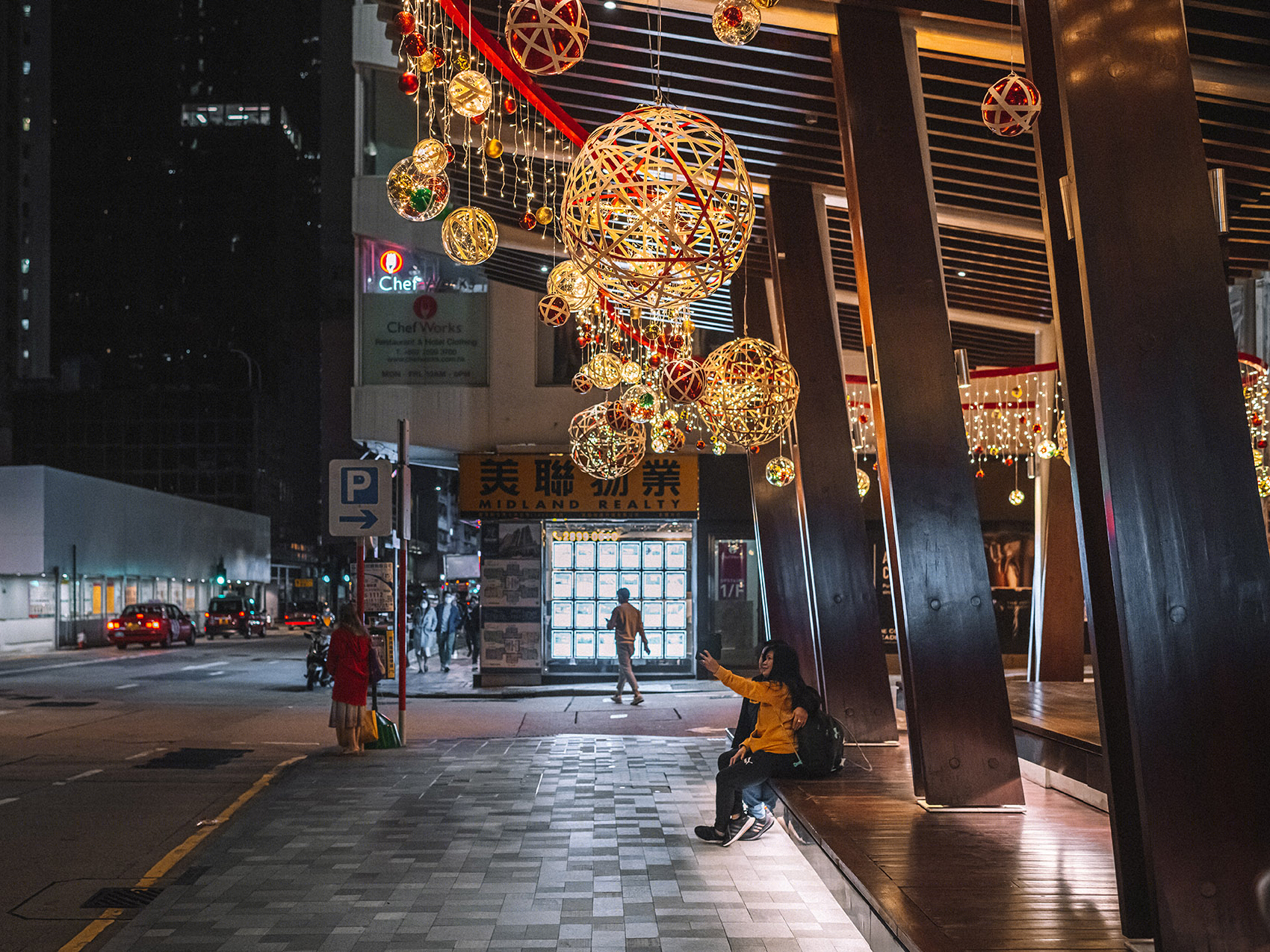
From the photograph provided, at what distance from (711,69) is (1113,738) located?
772 cm

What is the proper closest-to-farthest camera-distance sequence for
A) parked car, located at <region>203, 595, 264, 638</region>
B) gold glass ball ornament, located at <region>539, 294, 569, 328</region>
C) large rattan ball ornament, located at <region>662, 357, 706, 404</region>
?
gold glass ball ornament, located at <region>539, 294, 569, 328</region>
large rattan ball ornament, located at <region>662, 357, 706, 404</region>
parked car, located at <region>203, 595, 264, 638</region>

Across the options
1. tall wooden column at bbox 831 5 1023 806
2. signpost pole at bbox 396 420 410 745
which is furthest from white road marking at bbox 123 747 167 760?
tall wooden column at bbox 831 5 1023 806

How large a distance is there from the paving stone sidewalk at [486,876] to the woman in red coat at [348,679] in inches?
64.6

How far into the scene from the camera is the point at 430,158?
7773mm

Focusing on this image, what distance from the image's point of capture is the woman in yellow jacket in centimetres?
829

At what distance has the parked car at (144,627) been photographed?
3922 cm

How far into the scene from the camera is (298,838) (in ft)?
27.4

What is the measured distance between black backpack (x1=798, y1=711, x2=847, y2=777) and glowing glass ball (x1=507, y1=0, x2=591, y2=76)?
515cm

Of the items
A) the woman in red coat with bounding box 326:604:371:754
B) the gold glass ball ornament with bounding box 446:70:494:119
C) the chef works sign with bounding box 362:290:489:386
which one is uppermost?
the chef works sign with bounding box 362:290:489:386

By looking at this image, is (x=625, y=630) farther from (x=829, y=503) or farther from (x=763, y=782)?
(x=763, y=782)

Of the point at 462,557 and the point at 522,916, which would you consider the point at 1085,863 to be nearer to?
the point at 522,916

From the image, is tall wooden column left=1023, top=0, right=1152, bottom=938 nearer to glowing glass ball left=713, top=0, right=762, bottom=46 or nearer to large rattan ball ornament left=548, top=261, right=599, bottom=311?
glowing glass ball left=713, top=0, right=762, bottom=46

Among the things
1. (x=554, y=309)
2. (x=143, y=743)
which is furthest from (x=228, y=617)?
(x=554, y=309)

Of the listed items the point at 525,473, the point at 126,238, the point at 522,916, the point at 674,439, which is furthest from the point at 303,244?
the point at 522,916
